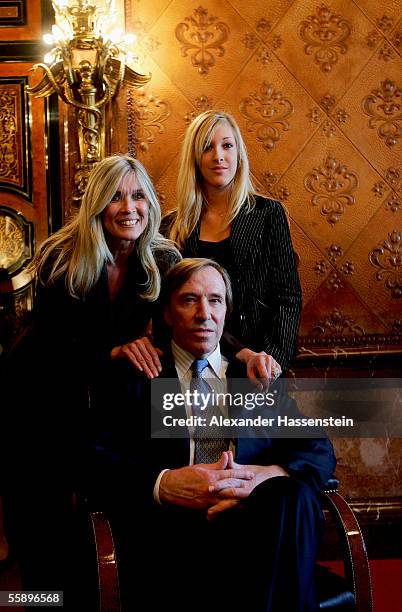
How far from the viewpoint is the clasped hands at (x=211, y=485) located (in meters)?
1.86

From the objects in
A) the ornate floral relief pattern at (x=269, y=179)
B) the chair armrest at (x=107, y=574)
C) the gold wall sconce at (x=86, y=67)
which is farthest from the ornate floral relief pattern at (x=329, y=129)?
the chair armrest at (x=107, y=574)

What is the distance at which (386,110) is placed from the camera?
343 centimetres

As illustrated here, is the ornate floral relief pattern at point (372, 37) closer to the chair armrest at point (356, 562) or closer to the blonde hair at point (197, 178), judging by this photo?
the blonde hair at point (197, 178)

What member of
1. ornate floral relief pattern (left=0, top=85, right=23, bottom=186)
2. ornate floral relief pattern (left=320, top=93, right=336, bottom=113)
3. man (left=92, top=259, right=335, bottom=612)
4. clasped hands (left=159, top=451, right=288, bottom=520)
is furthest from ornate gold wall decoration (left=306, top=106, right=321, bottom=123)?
clasped hands (left=159, top=451, right=288, bottom=520)

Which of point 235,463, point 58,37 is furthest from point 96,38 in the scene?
point 235,463

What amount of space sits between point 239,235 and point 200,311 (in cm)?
58

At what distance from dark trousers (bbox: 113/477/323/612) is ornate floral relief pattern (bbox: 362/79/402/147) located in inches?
81.8

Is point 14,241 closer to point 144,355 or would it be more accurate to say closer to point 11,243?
point 11,243

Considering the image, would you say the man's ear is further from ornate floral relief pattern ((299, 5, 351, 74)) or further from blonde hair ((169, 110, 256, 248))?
ornate floral relief pattern ((299, 5, 351, 74))

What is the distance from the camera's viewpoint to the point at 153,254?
7.77 ft

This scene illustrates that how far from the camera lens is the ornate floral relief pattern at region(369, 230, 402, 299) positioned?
346cm

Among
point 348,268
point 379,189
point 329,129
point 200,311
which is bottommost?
point 200,311

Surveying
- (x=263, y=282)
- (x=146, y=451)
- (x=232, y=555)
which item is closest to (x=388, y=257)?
(x=263, y=282)

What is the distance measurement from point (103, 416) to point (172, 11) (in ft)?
6.79
